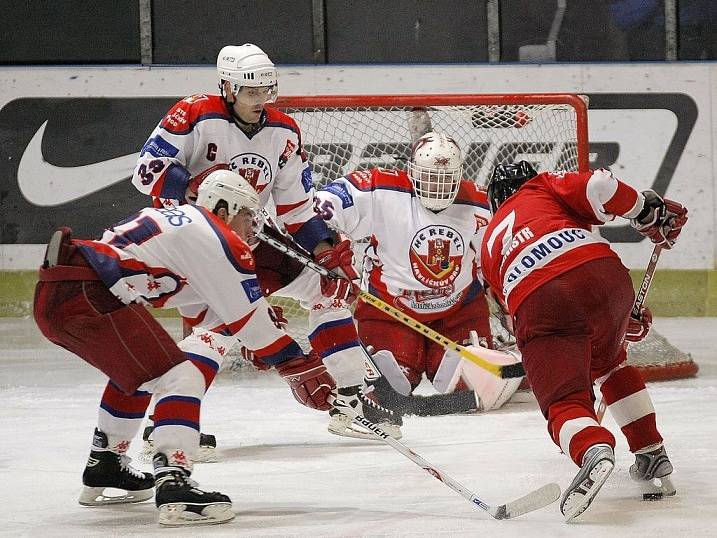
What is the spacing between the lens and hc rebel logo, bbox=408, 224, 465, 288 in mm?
4320

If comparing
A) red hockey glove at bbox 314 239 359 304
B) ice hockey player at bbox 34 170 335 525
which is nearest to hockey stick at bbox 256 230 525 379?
red hockey glove at bbox 314 239 359 304

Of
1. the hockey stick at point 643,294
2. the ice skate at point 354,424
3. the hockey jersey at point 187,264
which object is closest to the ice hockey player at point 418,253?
the ice skate at point 354,424

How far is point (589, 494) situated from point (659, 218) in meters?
0.75

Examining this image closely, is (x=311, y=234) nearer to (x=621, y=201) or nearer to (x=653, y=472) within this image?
(x=621, y=201)

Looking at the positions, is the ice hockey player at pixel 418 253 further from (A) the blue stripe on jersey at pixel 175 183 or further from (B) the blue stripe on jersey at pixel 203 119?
(A) the blue stripe on jersey at pixel 175 183

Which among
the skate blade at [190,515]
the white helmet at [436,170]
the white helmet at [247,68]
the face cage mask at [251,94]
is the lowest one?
the skate blade at [190,515]

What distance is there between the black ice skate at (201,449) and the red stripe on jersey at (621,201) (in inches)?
51.7

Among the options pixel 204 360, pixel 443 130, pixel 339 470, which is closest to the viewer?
pixel 204 360

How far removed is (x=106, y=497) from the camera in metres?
3.00

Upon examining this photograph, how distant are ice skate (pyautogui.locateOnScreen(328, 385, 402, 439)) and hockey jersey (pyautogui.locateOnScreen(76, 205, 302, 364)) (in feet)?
3.27

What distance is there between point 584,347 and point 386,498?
603 mm

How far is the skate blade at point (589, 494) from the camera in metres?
2.50

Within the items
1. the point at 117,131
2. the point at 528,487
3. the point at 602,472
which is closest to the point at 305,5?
the point at 117,131

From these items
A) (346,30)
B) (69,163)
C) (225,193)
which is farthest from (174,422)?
(346,30)
